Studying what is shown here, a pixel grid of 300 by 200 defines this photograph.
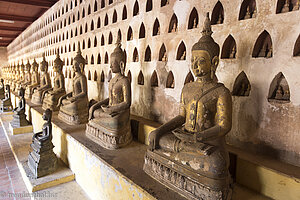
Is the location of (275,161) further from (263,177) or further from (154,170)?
(154,170)

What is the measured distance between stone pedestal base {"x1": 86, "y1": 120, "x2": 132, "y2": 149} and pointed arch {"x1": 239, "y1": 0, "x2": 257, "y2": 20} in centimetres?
244

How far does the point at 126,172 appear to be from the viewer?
281cm

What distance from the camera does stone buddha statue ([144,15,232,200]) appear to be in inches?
85.0

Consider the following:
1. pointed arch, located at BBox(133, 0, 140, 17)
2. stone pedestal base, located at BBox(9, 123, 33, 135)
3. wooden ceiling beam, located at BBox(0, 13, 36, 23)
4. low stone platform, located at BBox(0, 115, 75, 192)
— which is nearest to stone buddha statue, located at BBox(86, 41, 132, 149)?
low stone platform, located at BBox(0, 115, 75, 192)

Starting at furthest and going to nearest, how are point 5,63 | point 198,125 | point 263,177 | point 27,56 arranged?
point 5,63 → point 27,56 → point 198,125 → point 263,177

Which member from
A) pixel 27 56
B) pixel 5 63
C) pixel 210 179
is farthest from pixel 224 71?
pixel 5 63

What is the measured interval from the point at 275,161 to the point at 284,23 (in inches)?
63.3

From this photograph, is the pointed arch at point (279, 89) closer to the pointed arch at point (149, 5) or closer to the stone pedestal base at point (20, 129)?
the pointed arch at point (149, 5)

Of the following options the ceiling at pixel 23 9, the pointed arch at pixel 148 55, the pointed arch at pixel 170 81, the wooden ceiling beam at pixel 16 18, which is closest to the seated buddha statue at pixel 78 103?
the pointed arch at pixel 148 55

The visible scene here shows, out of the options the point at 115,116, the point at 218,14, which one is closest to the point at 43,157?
the point at 115,116

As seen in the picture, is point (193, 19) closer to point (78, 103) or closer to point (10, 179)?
point (78, 103)

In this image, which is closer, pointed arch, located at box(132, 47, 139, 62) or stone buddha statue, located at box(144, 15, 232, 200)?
stone buddha statue, located at box(144, 15, 232, 200)

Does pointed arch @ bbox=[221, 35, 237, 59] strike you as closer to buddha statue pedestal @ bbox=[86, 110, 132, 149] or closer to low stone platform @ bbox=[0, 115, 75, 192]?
buddha statue pedestal @ bbox=[86, 110, 132, 149]

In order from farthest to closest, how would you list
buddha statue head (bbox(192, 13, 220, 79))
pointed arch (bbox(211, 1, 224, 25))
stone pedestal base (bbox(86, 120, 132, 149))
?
stone pedestal base (bbox(86, 120, 132, 149)) < pointed arch (bbox(211, 1, 224, 25)) < buddha statue head (bbox(192, 13, 220, 79))
